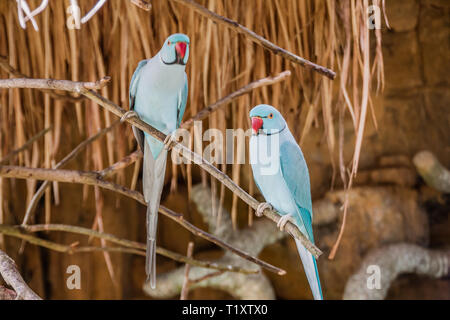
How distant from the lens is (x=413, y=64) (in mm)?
1050

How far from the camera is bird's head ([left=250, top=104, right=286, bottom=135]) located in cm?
60

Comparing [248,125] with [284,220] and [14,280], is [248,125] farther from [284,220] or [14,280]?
[14,280]

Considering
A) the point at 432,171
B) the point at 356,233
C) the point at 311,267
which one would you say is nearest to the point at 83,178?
the point at 311,267

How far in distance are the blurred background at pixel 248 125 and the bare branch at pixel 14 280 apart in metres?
0.38

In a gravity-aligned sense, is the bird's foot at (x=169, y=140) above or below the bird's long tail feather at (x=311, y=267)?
above

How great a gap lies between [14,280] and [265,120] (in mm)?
357

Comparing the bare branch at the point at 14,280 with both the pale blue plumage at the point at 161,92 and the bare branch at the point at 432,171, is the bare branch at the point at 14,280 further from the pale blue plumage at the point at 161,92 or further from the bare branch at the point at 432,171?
the bare branch at the point at 432,171

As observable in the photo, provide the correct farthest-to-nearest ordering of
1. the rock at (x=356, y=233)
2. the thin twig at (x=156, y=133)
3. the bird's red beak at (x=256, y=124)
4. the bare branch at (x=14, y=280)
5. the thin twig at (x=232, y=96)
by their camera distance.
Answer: the rock at (x=356, y=233) → the thin twig at (x=232, y=96) → the bird's red beak at (x=256, y=124) → the thin twig at (x=156, y=133) → the bare branch at (x=14, y=280)

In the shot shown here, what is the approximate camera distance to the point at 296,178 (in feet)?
2.01

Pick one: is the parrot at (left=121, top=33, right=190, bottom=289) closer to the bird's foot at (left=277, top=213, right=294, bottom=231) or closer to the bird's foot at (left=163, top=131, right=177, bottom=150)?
the bird's foot at (left=163, top=131, right=177, bottom=150)

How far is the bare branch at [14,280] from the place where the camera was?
383 mm

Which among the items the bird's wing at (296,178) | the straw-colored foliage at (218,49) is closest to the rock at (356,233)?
the straw-colored foliage at (218,49)

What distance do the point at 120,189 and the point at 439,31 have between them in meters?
0.82

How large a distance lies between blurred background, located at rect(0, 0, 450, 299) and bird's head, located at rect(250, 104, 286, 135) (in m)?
0.14
